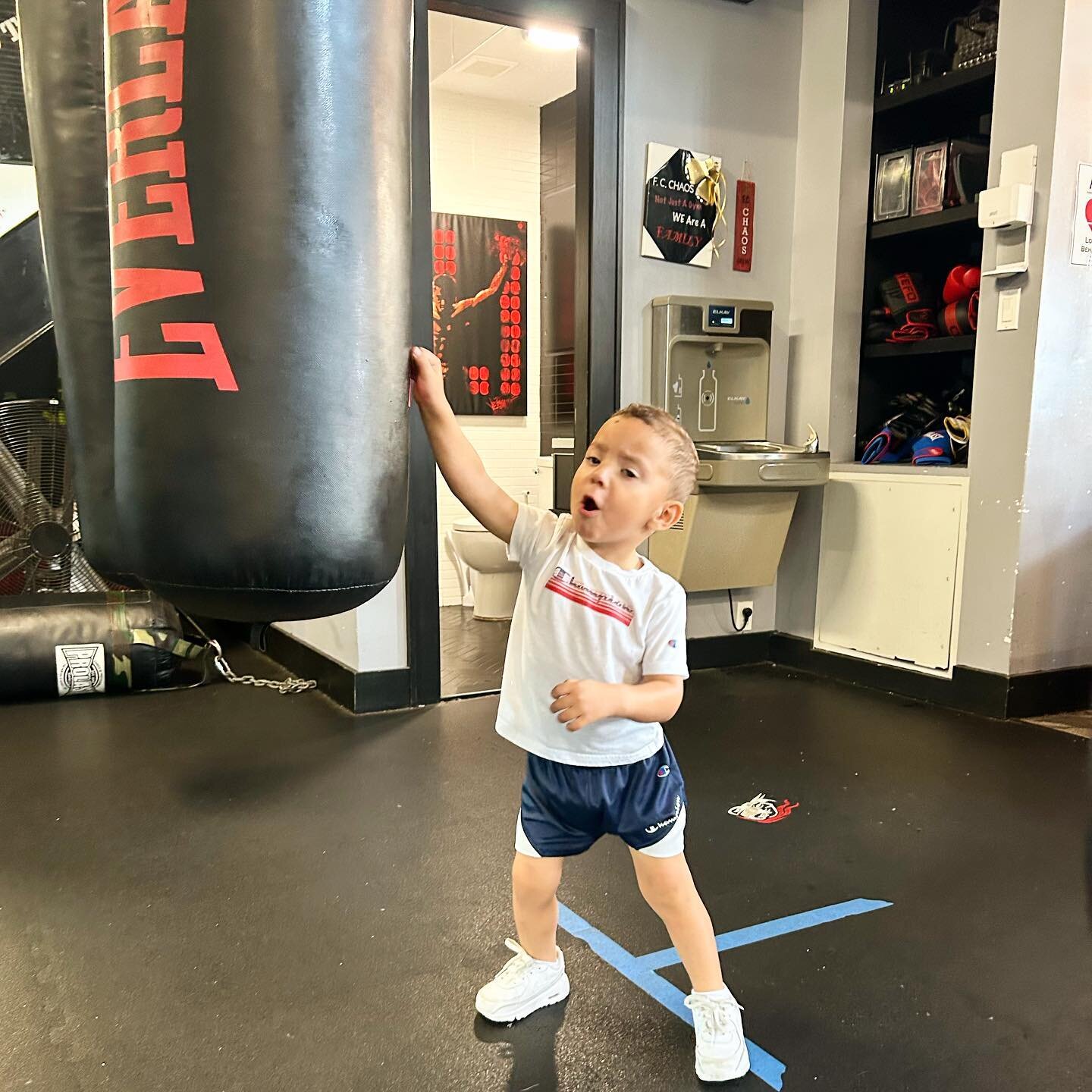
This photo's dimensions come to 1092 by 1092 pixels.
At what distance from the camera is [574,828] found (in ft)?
4.39

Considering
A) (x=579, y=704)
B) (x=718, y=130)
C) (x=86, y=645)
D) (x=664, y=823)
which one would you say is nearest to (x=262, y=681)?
(x=86, y=645)

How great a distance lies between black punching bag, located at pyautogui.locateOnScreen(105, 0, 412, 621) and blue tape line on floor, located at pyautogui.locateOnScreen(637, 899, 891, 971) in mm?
900

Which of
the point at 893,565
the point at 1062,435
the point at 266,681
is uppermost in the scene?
the point at 1062,435

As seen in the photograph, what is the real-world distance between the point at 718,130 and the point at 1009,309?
1328 millimetres

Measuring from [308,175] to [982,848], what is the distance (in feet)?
6.37

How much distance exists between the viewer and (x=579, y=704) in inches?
44.6

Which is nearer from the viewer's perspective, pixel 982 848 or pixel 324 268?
pixel 324 268

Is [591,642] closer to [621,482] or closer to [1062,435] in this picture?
[621,482]

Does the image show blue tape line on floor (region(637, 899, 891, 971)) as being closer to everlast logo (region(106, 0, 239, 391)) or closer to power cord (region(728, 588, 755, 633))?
everlast logo (region(106, 0, 239, 391))

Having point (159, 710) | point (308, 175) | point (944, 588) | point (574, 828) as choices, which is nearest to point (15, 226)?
point (159, 710)

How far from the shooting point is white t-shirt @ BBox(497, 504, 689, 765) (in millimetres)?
1275

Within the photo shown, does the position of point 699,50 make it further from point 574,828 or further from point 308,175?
point 574,828

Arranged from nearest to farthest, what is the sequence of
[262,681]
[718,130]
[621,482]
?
1. [621,482]
2. [262,681]
3. [718,130]

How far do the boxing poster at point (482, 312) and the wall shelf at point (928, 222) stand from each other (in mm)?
2123
